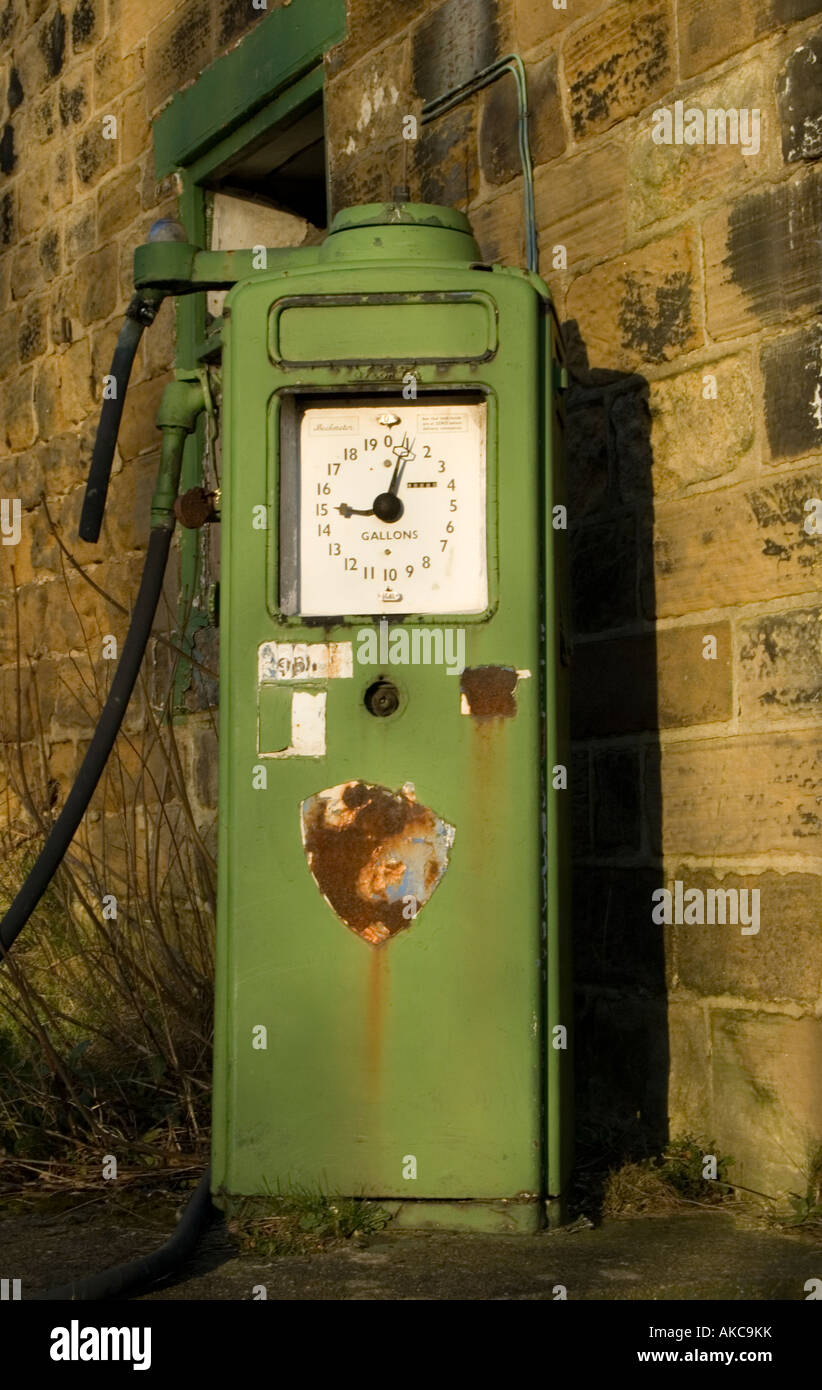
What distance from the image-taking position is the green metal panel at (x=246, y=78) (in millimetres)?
4590

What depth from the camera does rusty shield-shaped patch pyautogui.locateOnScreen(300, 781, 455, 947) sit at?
2832mm

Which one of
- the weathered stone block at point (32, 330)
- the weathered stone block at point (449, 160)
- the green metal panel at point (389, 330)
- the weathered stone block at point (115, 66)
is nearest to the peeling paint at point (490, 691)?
the green metal panel at point (389, 330)

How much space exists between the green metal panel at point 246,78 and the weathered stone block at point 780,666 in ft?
7.49

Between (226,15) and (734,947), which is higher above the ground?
(226,15)

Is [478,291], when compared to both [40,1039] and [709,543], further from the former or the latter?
[40,1039]

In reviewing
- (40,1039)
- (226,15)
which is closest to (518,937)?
(40,1039)

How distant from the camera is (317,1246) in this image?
8.96ft

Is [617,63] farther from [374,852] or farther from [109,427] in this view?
[374,852]

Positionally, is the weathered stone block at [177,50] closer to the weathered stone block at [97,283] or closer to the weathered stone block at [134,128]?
the weathered stone block at [134,128]

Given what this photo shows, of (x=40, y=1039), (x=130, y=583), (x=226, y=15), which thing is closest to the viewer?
(x=40, y=1039)

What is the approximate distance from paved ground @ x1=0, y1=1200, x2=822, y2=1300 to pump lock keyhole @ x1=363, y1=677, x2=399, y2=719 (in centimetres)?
90

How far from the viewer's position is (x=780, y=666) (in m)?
3.17
